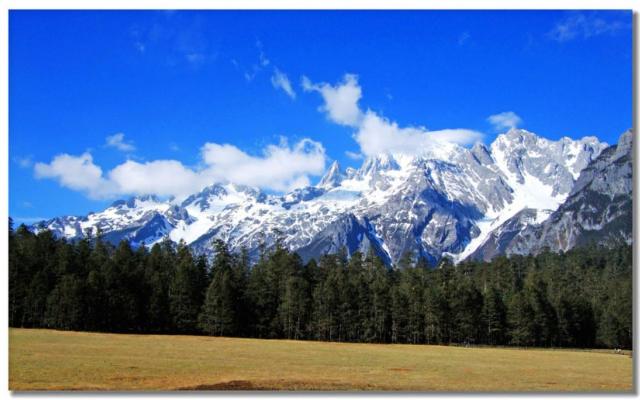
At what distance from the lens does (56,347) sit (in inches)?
2266

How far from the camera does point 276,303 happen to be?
108 m

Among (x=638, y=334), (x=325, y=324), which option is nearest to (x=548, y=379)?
(x=638, y=334)

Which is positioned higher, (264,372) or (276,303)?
(264,372)

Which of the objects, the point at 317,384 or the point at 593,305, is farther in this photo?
the point at 593,305

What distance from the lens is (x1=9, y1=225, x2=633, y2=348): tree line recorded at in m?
94.8

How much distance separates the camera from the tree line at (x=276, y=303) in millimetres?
94812

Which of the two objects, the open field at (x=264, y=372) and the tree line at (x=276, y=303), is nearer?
the open field at (x=264, y=372)

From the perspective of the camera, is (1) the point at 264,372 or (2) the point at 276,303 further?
(2) the point at 276,303

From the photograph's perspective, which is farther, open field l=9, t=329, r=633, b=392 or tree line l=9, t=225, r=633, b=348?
tree line l=9, t=225, r=633, b=348
